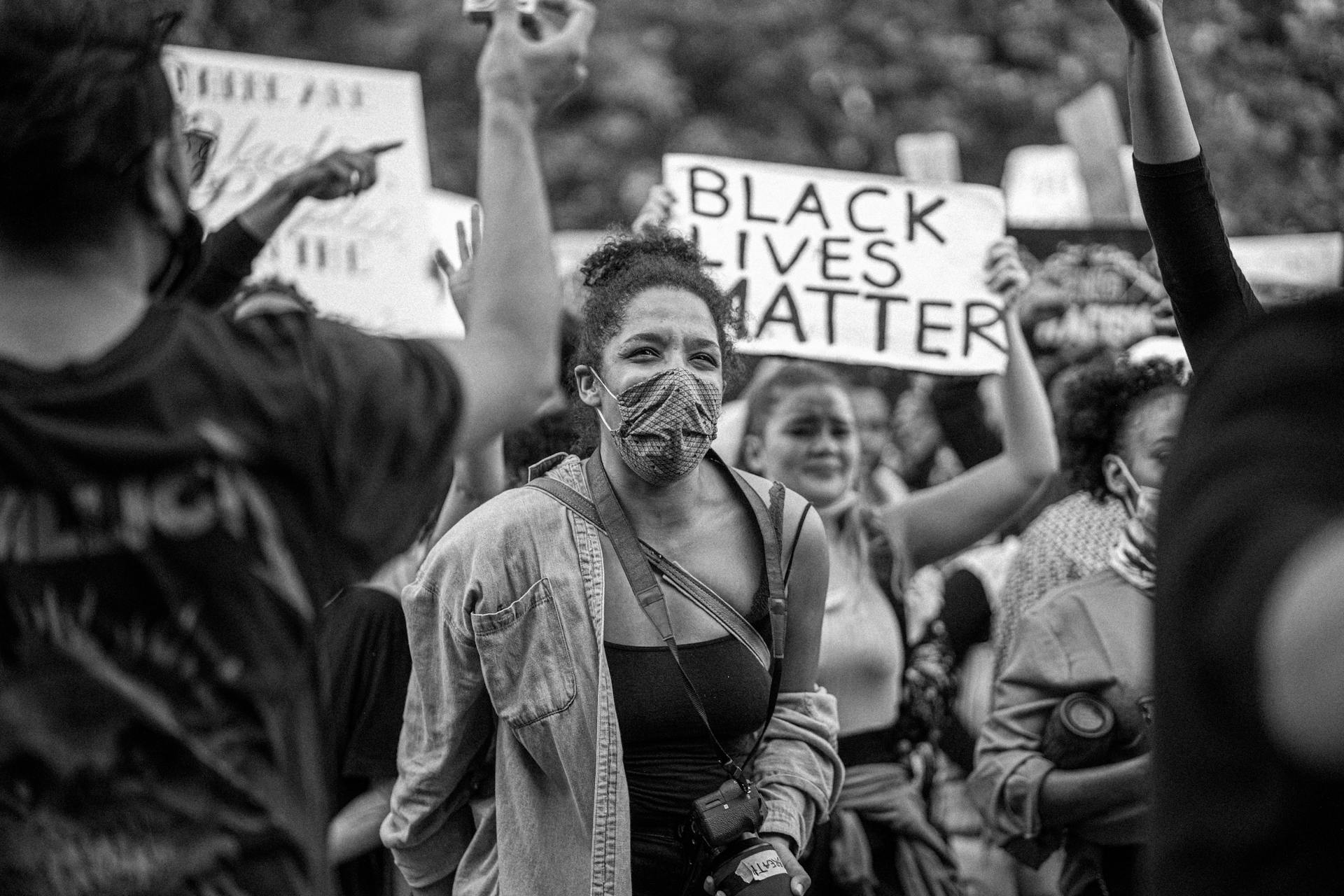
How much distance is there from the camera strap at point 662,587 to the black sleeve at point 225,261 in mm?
823

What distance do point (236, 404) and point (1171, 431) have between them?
116 inches

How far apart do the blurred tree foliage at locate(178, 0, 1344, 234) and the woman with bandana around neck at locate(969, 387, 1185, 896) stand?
9543 mm

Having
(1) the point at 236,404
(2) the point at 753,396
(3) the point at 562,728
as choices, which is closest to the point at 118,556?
(1) the point at 236,404

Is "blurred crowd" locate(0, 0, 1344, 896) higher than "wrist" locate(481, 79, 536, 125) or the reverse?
the reverse

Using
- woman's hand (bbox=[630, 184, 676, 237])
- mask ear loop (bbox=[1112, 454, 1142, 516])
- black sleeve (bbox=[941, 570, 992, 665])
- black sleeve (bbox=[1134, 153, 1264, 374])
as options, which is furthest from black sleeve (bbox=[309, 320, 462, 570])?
black sleeve (bbox=[941, 570, 992, 665])

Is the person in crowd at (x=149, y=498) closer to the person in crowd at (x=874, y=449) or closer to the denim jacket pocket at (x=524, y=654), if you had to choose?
the denim jacket pocket at (x=524, y=654)

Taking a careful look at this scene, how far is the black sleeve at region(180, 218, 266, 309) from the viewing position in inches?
107

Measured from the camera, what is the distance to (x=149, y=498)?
5.42 ft

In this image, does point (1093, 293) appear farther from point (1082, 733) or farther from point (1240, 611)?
point (1240, 611)

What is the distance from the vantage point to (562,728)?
288cm

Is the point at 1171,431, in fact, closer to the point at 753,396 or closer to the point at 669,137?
the point at 753,396

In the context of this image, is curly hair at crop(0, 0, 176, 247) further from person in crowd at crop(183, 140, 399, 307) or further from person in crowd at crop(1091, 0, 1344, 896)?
person in crowd at crop(1091, 0, 1344, 896)

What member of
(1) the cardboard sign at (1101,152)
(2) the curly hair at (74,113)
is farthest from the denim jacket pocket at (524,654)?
(1) the cardboard sign at (1101,152)

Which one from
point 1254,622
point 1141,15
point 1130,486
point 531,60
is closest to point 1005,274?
point 1130,486
